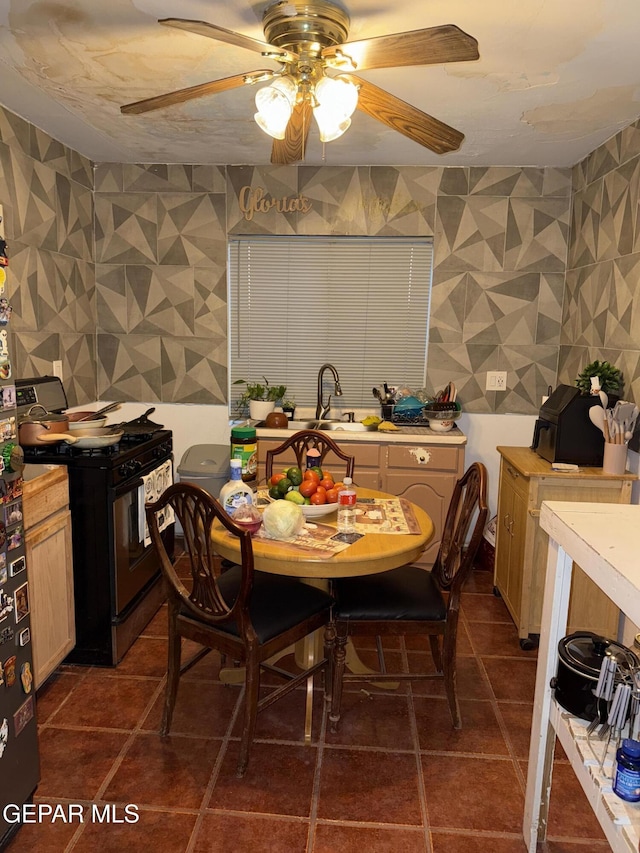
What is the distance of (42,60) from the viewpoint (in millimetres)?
2482

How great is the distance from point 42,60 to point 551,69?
204cm

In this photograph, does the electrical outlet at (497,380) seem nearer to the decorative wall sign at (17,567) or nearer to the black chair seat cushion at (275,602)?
the black chair seat cushion at (275,602)

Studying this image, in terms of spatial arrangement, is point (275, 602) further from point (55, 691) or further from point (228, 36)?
point (228, 36)

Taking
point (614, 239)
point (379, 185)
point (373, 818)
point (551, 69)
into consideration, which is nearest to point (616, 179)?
point (614, 239)

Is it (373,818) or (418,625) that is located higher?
(418,625)

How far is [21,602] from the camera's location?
5.92ft

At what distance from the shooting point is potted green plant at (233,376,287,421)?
159 inches

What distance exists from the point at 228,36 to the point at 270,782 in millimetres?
2279

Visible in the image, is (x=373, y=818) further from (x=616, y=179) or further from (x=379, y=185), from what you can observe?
(x=379, y=185)

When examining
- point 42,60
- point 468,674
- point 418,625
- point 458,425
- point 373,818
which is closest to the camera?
point 373,818

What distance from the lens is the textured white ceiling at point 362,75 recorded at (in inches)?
81.1

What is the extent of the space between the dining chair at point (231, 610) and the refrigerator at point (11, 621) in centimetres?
45

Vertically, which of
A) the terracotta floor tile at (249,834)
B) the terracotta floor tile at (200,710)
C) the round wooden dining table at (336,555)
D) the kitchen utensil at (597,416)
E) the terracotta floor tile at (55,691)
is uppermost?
the kitchen utensil at (597,416)

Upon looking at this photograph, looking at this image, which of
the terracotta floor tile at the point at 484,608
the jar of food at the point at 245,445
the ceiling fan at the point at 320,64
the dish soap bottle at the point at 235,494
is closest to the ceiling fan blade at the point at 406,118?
the ceiling fan at the point at 320,64
